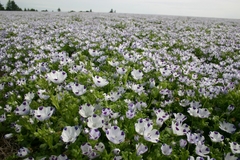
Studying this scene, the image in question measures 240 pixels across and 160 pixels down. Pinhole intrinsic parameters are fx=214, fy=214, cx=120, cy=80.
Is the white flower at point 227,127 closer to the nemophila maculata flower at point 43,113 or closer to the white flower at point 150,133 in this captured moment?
the white flower at point 150,133

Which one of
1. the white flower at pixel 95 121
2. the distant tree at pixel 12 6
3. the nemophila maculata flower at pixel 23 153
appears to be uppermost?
the distant tree at pixel 12 6

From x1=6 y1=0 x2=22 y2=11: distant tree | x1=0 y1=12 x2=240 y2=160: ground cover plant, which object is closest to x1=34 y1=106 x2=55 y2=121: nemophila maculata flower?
x1=0 y1=12 x2=240 y2=160: ground cover plant

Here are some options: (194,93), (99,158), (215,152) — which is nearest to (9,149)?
(99,158)

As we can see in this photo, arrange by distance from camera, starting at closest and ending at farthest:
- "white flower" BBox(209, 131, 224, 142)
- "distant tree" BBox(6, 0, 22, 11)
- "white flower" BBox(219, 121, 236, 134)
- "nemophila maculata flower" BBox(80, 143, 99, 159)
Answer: "nemophila maculata flower" BBox(80, 143, 99, 159), "white flower" BBox(209, 131, 224, 142), "white flower" BBox(219, 121, 236, 134), "distant tree" BBox(6, 0, 22, 11)

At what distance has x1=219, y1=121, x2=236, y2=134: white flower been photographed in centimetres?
235

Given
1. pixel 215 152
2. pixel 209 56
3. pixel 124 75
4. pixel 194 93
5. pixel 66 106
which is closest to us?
pixel 215 152

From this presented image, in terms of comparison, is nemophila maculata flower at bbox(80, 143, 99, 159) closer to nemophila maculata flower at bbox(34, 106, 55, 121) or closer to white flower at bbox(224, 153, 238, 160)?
nemophila maculata flower at bbox(34, 106, 55, 121)

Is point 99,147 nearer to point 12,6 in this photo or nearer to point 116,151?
point 116,151

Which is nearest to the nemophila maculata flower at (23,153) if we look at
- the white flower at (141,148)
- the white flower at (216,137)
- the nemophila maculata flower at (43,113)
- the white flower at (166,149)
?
the nemophila maculata flower at (43,113)

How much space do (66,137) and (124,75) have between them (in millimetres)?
1707

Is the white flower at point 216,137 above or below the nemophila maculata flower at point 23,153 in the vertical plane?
above

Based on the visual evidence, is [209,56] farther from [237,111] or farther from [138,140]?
[138,140]

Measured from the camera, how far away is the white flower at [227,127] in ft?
7.71

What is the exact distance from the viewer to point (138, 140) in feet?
6.23
